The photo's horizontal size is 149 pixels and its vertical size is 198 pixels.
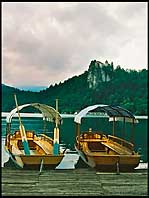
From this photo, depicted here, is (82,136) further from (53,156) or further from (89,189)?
(89,189)

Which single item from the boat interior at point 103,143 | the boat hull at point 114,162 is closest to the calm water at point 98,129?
the boat interior at point 103,143

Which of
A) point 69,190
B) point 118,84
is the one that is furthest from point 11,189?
point 118,84

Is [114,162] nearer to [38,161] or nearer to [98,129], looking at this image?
[38,161]

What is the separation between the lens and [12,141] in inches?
640

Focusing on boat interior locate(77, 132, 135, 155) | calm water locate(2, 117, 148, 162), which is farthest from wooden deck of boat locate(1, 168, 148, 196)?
calm water locate(2, 117, 148, 162)

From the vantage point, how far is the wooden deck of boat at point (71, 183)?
7.77 m

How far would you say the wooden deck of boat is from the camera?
7770 millimetres

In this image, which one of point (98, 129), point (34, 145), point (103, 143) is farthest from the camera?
point (98, 129)

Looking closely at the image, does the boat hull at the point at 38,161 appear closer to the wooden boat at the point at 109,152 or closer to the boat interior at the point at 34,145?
the wooden boat at the point at 109,152

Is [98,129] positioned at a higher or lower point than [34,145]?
lower

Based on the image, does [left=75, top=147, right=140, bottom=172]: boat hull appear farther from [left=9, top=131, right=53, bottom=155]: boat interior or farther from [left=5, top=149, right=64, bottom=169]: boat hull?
[left=9, top=131, right=53, bottom=155]: boat interior

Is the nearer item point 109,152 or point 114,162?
point 114,162

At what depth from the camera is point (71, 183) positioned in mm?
8781

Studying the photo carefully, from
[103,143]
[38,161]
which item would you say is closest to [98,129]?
[103,143]
